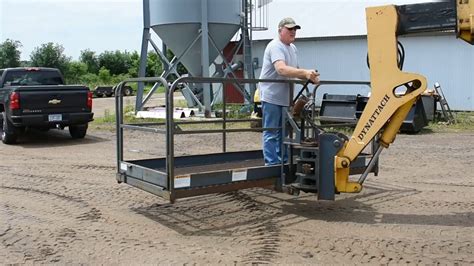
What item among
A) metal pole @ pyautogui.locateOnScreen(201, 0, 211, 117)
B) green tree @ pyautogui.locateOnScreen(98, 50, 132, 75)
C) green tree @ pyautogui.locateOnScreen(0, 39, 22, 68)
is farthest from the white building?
green tree @ pyautogui.locateOnScreen(98, 50, 132, 75)

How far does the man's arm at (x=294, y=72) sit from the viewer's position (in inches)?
237

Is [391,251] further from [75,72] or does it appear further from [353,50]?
[75,72]

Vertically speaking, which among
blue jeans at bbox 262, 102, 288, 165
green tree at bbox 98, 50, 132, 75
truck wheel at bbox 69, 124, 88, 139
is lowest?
truck wheel at bbox 69, 124, 88, 139

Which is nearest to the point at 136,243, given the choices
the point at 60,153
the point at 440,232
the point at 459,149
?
the point at 440,232

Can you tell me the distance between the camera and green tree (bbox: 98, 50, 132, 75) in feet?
231

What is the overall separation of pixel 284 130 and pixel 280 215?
1.02m

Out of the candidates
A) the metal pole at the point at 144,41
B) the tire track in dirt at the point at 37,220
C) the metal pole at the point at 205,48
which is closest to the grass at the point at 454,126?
the metal pole at the point at 205,48

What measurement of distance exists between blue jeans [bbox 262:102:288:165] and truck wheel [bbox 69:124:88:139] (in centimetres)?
821

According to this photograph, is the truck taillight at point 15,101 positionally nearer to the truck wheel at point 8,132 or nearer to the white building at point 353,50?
the truck wheel at point 8,132

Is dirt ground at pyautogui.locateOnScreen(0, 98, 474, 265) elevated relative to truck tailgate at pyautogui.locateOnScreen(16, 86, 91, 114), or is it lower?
lower

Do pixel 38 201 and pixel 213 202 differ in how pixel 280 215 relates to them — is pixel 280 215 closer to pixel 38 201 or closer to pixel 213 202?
pixel 213 202

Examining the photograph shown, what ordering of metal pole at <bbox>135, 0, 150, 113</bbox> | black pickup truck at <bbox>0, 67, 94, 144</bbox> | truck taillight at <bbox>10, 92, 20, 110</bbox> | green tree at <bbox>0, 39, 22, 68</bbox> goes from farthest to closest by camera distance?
green tree at <bbox>0, 39, 22, 68</bbox>, metal pole at <bbox>135, 0, 150, 113</bbox>, black pickup truck at <bbox>0, 67, 94, 144</bbox>, truck taillight at <bbox>10, 92, 20, 110</bbox>

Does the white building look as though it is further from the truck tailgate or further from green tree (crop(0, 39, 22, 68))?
green tree (crop(0, 39, 22, 68))

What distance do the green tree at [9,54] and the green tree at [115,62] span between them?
19261 mm
